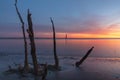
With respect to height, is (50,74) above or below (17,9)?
below

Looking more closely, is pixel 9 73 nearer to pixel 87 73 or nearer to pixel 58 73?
pixel 58 73

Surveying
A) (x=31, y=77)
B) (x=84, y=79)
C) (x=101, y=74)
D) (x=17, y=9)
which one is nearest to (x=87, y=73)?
(x=101, y=74)

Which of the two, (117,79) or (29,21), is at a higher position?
(29,21)

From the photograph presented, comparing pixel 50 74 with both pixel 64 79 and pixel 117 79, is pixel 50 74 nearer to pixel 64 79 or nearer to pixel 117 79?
pixel 64 79

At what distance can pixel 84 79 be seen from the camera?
21.9 m

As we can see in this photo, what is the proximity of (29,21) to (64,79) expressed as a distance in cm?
617

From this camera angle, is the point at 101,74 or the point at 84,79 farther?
the point at 101,74

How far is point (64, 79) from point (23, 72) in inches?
169

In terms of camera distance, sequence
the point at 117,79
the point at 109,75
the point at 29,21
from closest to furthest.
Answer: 1. the point at 29,21
2. the point at 117,79
3. the point at 109,75

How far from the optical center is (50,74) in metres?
24.0

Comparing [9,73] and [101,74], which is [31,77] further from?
[101,74]

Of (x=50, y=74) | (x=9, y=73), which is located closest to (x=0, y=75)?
(x=9, y=73)

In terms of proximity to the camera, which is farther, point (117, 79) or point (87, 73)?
point (87, 73)

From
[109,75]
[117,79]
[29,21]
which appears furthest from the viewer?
[109,75]
